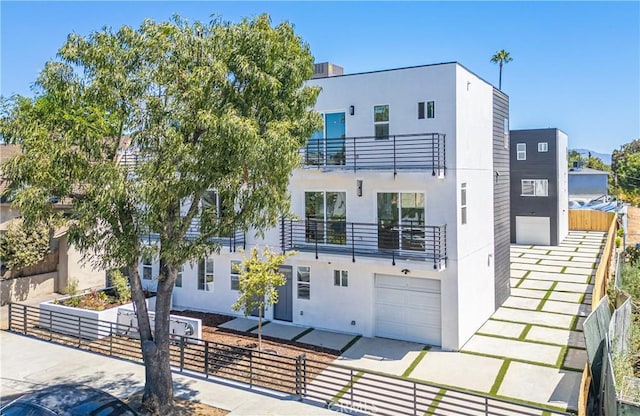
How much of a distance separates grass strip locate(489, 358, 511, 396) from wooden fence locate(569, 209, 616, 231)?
3351cm

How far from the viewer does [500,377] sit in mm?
11609

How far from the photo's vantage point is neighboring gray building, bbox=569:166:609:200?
162 feet

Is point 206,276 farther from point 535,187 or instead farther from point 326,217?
point 535,187

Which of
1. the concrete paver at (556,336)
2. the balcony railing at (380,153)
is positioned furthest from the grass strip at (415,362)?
the balcony railing at (380,153)

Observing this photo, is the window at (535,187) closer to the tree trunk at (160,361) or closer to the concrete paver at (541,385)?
the concrete paver at (541,385)

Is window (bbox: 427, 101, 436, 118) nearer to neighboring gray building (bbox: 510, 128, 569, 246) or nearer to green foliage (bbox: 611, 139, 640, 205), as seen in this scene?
neighboring gray building (bbox: 510, 128, 569, 246)

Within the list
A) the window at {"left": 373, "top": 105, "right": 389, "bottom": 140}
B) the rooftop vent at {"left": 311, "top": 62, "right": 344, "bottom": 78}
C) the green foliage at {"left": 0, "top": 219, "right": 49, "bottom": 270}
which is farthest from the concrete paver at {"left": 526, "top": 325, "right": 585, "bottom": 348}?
the green foliage at {"left": 0, "top": 219, "right": 49, "bottom": 270}

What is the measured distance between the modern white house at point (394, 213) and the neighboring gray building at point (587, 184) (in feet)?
131

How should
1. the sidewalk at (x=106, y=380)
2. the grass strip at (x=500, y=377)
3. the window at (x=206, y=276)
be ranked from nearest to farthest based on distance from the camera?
the sidewalk at (x=106, y=380)
the grass strip at (x=500, y=377)
the window at (x=206, y=276)

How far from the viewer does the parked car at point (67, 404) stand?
757 centimetres

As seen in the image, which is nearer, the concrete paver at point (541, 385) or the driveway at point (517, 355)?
the concrete paver at point (541, 385)

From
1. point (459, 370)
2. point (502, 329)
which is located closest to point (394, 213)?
point (459, 370)

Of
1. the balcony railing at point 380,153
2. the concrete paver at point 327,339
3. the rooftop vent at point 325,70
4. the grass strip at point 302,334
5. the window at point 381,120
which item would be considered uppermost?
the rooftop vent at point 325,70

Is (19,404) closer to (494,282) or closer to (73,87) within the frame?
(73,87)
